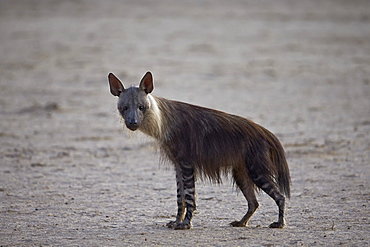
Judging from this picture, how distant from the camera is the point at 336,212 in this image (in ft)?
23.0

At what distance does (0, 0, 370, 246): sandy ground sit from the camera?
6.65m

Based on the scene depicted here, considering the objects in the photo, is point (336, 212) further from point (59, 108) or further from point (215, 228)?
point (59, 108)

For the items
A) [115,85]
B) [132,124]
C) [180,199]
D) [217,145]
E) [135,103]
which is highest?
[115,85]

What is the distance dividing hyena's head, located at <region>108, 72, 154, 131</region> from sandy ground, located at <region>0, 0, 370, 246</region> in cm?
62

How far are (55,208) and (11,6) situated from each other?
27.1m

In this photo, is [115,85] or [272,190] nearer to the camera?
[272,190]

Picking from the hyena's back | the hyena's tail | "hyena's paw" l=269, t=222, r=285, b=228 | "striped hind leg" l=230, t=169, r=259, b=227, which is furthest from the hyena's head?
"hyena's paw" l=269, t=222, r=285, b=228

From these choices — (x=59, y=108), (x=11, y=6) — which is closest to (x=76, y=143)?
(x=59, y=108)

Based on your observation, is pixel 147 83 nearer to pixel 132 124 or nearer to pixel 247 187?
pixel 132 124

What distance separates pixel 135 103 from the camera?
6.36 meters

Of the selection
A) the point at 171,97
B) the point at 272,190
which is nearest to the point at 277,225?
the point at 272,190

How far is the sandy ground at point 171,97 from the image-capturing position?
665 centimetres

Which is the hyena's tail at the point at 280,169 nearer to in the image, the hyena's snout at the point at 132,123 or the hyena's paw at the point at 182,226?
the hyena's paw at the point at 182,226

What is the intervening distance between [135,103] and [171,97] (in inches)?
354
